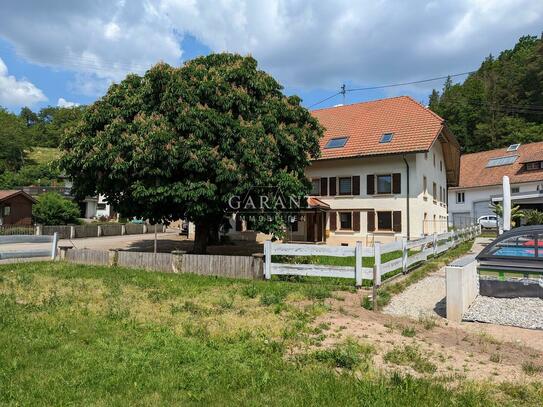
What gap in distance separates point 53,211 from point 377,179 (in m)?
26.0

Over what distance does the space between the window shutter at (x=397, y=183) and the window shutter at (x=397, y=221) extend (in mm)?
1248

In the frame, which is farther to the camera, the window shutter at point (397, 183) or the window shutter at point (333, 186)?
the window shutter at point (333, 186)

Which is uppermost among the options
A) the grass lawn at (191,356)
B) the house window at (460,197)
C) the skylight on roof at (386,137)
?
the skylight on roof at (386,137)

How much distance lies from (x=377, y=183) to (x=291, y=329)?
20601mm

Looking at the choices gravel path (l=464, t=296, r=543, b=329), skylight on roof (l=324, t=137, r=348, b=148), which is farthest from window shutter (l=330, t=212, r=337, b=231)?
gravel path (l=464, t=296, r=543, b=329)

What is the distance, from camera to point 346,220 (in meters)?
27.1

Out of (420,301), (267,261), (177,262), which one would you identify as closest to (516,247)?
(420,301)

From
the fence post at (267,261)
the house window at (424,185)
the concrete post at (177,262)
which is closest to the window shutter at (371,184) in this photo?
the house window at (424,185)

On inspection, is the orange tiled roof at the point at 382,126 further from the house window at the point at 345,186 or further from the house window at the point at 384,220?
the house window at the point at 384,220

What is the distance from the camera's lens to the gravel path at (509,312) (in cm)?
767

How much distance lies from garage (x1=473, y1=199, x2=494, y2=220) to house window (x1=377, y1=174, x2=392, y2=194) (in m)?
24.2

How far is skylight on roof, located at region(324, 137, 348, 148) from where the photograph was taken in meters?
27.8

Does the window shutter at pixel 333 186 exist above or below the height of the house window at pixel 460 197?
below

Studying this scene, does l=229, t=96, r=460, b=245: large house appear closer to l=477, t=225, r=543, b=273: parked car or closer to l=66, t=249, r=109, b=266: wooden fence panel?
l=66, t=249, r=109, b=266: wooden fence panel
